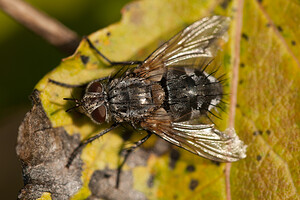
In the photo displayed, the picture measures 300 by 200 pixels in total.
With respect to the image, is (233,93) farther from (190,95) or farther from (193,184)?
(193,184)

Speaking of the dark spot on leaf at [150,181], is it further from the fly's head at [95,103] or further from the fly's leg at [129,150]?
the fly's head at [95,103]

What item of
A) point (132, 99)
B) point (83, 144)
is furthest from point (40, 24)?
point (83, 144)

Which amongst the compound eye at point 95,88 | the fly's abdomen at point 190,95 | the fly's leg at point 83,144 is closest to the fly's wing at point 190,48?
the fly's abdomen at point 190,95

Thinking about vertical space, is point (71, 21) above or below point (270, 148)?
above

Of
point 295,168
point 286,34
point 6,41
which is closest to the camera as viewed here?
point 295,168

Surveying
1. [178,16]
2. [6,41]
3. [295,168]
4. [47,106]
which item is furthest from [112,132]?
[6,41]

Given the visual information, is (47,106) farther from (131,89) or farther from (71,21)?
(71,21)
